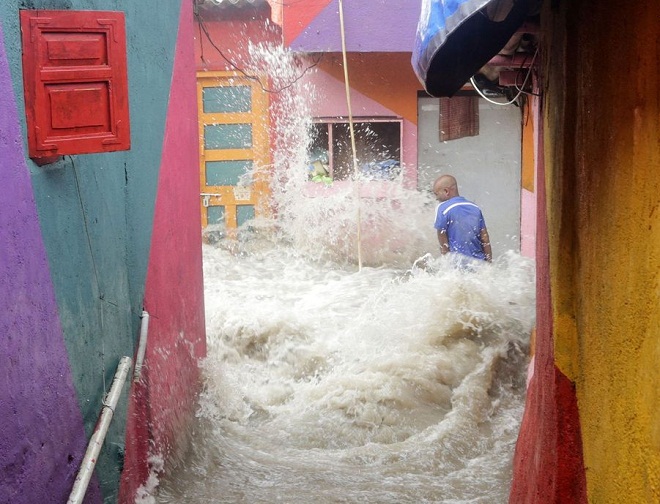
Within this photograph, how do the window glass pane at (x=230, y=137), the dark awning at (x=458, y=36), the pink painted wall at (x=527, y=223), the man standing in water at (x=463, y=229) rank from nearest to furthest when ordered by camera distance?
the dark awning at (x=458, y=36) → the man standing in water at (x=463, y=229) → the pink painted wall at (x=527, y=223) → the window glass pane at (x=230, y=137)

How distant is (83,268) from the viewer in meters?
3.73

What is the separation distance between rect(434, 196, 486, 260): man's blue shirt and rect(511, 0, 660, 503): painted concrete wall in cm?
436

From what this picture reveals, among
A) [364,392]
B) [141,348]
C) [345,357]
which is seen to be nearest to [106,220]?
[141,348]

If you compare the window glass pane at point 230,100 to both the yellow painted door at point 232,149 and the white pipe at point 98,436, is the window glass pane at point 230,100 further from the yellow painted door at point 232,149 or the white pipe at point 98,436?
the white pipe at point 98,436

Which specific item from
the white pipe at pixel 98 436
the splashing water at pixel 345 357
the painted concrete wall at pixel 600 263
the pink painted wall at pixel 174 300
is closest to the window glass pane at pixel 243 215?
the splashing water at pixel 345 357

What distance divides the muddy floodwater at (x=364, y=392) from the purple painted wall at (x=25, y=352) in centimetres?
151

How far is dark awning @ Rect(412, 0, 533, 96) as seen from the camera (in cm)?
264

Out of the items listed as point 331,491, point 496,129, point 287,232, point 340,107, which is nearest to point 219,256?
point 287,232

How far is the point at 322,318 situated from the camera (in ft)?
30.9

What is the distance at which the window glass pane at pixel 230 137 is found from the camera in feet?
40.9

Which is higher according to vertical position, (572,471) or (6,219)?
(6,219)

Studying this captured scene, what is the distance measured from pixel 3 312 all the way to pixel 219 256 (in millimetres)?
9132

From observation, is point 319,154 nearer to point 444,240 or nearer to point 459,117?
point 459,117

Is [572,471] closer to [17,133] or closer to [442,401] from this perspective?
[17,133]
